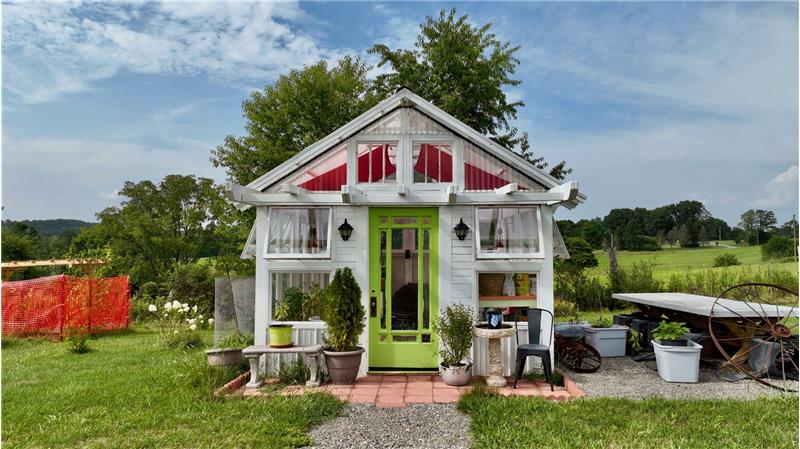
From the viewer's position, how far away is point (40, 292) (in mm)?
11555

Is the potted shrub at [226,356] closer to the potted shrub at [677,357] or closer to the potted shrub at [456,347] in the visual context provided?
the potted shrub at [456,347]

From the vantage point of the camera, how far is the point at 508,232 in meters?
7.23

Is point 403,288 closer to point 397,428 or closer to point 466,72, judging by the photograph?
point 397,428

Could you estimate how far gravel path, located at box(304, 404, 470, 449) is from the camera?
15.4ft

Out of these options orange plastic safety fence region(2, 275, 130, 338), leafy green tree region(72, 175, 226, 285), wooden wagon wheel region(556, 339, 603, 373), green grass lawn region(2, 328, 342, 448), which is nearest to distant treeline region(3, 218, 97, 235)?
leafy green tree region(72, 175, 226, 285)

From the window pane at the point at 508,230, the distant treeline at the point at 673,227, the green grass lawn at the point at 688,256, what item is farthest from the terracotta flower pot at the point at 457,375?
the distant treeline at the point at 673,227

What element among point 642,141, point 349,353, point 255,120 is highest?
point 255,120

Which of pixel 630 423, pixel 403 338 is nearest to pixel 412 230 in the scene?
pixel 403 338

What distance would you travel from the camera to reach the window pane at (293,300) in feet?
24.1

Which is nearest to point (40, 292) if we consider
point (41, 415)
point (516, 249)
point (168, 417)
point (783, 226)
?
point (41, 415)

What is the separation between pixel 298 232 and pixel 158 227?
1653cm

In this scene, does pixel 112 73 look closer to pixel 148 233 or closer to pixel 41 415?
pixel 41 415

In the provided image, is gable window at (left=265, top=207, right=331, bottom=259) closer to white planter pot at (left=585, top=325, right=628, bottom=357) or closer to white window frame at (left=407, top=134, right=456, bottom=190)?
white window frame at (left=407, top=134, right=456, bottom=190)

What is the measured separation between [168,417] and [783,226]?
3699 centimetres
